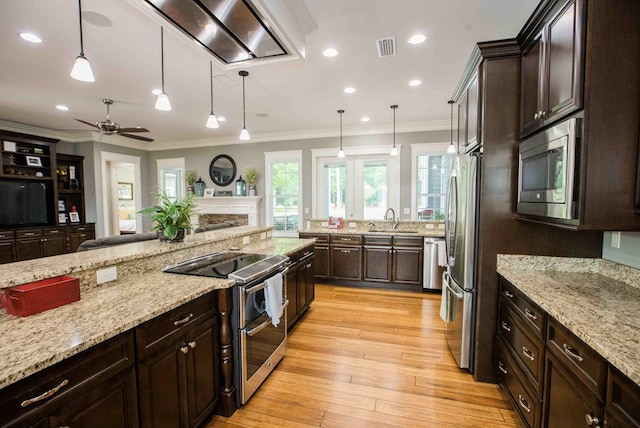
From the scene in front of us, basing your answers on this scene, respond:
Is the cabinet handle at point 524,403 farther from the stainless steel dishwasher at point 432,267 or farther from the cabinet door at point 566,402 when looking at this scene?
the stainless steel dishwasher at point 432,267

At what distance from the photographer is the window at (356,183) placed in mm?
5547

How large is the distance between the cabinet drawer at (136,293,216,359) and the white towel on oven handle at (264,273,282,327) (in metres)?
0.44

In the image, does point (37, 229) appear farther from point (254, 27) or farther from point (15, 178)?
point (254, 27)

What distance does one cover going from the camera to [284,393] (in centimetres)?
216

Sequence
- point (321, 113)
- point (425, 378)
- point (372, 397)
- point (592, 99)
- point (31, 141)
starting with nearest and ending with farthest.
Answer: point (592, 99) → point (372, 397) → point (425, 378) → point (321, 113) → point (31, 141)

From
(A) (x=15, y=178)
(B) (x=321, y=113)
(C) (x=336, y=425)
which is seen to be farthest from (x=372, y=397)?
(A) (x=15, y=178)

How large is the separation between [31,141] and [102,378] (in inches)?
247

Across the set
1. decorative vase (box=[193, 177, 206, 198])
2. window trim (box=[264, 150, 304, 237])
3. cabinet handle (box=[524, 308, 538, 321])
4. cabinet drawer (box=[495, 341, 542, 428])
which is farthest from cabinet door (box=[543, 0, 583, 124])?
decorative vase (box=[193, 177, 206, 198])

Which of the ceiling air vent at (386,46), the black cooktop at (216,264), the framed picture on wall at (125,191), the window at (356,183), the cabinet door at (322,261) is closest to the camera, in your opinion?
the black cooktop at (216,264)

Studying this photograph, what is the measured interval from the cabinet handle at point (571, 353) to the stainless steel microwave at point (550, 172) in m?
0.64

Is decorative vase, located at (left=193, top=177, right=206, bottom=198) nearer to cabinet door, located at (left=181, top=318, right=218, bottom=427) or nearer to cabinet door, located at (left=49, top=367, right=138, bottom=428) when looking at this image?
cabinet door, located at (left=181, top=318, right=218, bottom=427)

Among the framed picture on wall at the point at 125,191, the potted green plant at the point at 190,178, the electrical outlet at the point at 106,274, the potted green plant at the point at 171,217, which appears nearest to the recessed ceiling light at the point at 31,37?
the potted green plant at the point at 171,217

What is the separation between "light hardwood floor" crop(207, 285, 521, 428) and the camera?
191 centimetres

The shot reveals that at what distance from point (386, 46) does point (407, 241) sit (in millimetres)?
2824
